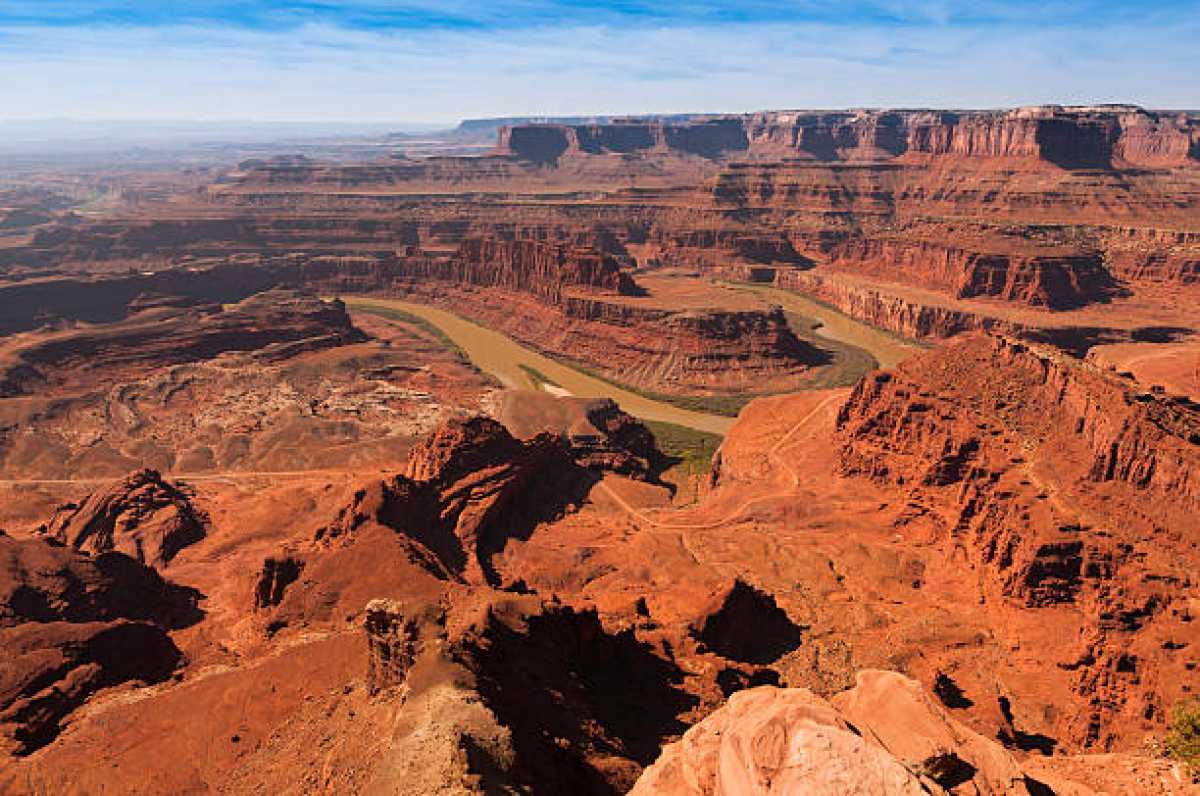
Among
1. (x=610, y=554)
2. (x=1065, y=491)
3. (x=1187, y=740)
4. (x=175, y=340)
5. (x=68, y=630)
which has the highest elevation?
(x=1065, y=491)

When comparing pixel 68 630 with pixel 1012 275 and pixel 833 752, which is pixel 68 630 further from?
pixel 1012 275

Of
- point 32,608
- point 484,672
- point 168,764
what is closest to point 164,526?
point 32,608

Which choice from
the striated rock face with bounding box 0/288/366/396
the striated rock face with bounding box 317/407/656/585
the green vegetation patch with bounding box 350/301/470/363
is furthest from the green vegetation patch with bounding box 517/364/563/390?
the striated rock face with bounding box 317/407/656/585

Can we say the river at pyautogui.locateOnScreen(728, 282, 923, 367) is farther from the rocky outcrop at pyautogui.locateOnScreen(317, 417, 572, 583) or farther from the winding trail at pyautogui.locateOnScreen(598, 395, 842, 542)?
the rocky outcrop at pyautogui.locateOnScreen(317, 417, 572, 583)

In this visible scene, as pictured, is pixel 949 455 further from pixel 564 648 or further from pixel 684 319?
pixel 684 319

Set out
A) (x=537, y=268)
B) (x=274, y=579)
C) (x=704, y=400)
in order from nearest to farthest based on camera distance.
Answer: (x=274, y=579), (x=704, y=400), (x=537, y=268)

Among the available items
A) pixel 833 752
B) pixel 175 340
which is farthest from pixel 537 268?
pixel 833 752
